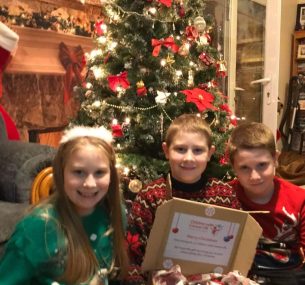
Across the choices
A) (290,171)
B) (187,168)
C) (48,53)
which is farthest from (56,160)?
(290,171)

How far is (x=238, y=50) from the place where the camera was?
3961 mm

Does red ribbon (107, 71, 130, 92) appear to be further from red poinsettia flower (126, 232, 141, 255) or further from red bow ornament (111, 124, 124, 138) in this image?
red poinsettia flower (126, 232, 141, 255)

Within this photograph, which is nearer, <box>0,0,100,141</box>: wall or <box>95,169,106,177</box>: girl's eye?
<box>95,169,106,177</box>: girl's eye

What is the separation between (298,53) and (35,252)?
15.4ft

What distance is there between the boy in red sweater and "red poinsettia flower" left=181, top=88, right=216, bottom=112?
0.51 metres

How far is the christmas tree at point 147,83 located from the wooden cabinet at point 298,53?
122 inches

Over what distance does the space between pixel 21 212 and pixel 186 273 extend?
637mm

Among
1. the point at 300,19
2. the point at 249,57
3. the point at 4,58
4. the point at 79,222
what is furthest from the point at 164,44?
the point at 300,19

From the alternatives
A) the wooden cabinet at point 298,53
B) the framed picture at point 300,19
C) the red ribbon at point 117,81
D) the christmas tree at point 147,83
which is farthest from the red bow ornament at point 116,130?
the framed picture at point 300,19

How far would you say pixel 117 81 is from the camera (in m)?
2.27

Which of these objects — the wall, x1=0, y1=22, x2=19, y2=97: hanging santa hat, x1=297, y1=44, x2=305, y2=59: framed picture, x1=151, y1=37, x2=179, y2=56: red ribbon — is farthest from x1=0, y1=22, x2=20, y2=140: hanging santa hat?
x1=297, y1=44, x2=305, y2=59: framed picture

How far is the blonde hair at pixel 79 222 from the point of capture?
1.28 meters

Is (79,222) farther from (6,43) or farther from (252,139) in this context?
(6,43)

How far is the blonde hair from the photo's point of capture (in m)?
1.28
